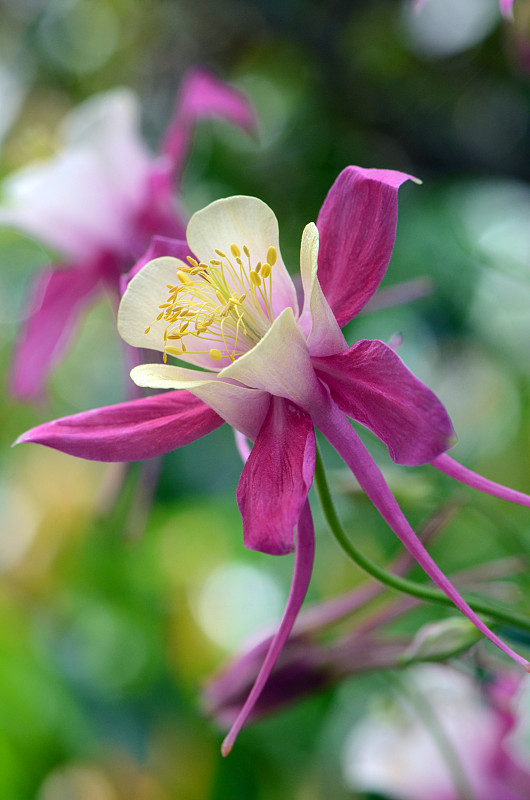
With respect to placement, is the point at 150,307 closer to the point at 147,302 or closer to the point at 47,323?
the point at 147,302

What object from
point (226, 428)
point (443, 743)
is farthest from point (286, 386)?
point (226, 428)

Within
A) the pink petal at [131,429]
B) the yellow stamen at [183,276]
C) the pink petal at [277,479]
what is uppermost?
the yellow stamen at [183,276]

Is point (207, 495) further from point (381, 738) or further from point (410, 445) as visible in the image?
point (410, 445)

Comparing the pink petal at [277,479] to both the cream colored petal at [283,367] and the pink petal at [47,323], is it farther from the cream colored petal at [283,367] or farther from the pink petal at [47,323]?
the pink petal at [47,323]

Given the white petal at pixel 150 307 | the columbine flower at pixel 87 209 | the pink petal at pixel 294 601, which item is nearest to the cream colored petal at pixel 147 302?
the white petal at pixel 150 307

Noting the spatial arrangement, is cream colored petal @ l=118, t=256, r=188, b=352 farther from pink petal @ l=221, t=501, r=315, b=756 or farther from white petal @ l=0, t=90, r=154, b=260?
white petal @ l=0, t=90, r=154, b=260

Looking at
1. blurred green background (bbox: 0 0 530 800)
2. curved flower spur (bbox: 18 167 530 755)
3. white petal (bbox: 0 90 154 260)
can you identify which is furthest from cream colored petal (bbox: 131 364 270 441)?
white petal (bbox: 0 90 154 260)
